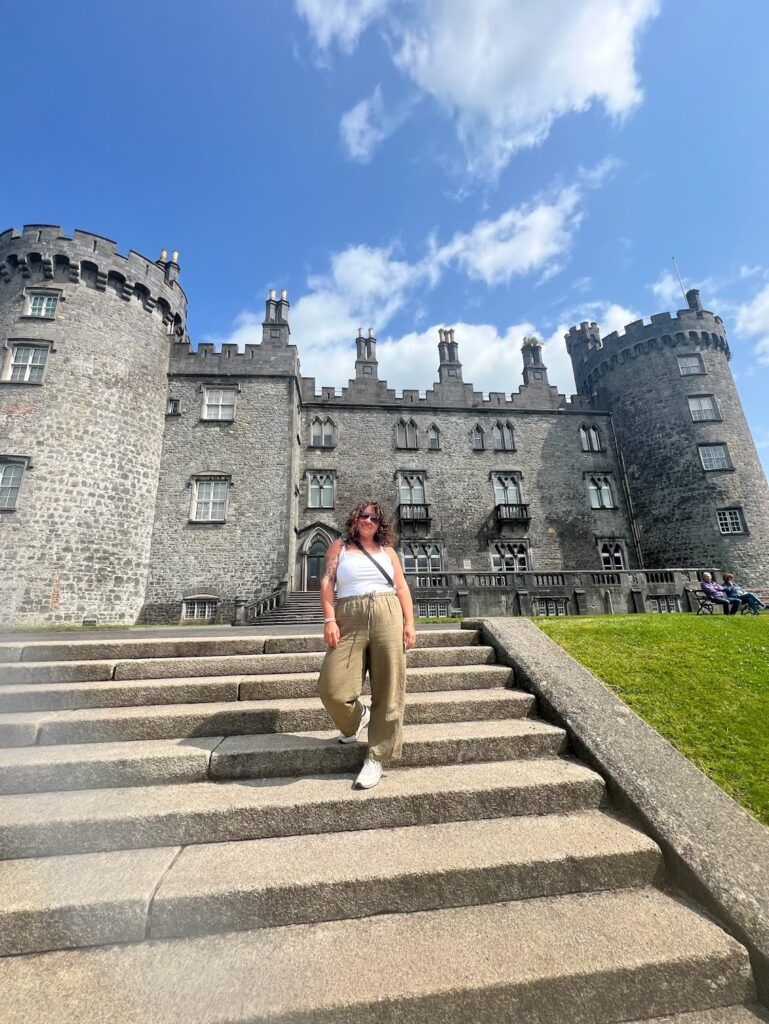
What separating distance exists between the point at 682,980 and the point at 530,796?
1151 mm

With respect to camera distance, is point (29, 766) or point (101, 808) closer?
point (101, 808)

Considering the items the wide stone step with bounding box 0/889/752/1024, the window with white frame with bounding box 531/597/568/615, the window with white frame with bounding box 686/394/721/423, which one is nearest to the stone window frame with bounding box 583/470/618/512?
the window with white frame with bounding box 686/394/721/423

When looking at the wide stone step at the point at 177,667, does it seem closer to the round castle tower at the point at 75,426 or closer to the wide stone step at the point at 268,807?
the wide stone step at the point at 268,807

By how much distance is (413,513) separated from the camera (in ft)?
75.0

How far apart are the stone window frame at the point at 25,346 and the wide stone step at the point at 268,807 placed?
19.3 metres

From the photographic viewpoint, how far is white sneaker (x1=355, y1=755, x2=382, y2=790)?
10.6 ft

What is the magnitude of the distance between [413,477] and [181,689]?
65.4 feet

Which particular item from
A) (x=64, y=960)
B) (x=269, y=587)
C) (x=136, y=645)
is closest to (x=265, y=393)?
(x=269, y=587)

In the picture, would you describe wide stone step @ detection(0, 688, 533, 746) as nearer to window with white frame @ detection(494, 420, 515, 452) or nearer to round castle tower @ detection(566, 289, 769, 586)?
window with white frame @ detection(494, 420, 515, 452)

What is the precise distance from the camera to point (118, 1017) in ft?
6.29

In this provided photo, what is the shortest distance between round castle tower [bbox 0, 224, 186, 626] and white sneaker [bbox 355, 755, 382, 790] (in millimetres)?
16967

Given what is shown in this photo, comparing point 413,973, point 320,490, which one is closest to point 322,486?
point 320,490

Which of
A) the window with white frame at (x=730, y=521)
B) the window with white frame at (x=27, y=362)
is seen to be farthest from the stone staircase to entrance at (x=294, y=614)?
the window with white frame at (x=730, y=521)

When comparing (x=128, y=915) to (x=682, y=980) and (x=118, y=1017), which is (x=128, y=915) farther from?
(x=682, y=980)
